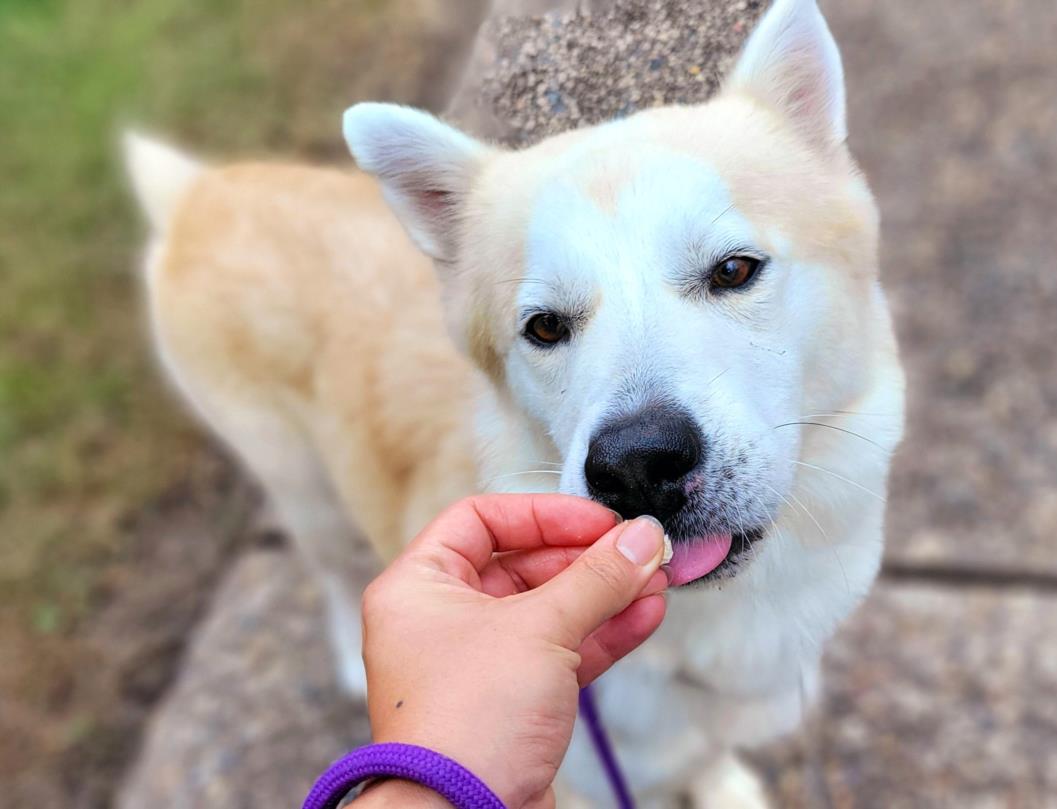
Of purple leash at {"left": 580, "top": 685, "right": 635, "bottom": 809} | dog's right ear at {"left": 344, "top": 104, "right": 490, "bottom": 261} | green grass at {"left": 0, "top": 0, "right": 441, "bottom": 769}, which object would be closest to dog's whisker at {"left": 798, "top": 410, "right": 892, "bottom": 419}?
purple leash at {"left": 580, "top": 685, "right": 635, "bottom": 809}

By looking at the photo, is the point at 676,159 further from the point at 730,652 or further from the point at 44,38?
the point at 44,38

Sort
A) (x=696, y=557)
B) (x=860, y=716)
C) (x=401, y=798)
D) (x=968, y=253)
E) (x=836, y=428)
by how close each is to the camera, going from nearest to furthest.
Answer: (x=401, y=798), (x=696, y=557), (x=836, y=428), (x=860, y=716), (x=968, y=253)

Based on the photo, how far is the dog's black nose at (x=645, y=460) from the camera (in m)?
1.45

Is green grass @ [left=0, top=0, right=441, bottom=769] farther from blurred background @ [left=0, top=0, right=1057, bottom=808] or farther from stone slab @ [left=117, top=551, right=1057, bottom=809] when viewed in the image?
stone slab @ [left=117, top=551, right=1057, bottom=809]

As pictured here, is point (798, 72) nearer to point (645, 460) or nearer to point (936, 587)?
point (645, 460)

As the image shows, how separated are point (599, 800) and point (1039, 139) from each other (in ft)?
12.5

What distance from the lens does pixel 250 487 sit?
4.06 m

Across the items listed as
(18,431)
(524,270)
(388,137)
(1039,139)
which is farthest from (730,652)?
(18,431)

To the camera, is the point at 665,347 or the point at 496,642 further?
the point at 665,347

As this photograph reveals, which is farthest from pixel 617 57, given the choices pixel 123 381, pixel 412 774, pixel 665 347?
pixel 123 381

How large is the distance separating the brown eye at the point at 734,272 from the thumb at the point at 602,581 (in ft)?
1.66

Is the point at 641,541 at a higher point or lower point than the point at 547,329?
lower

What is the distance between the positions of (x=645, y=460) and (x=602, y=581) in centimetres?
24

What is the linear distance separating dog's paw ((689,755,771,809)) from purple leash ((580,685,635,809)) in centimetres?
56
